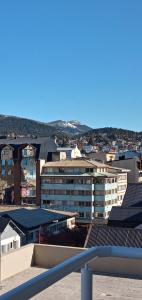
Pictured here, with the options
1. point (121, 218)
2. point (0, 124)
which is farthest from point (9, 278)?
point (0, 124)

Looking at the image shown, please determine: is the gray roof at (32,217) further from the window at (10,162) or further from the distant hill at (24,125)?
the distant hill at (24,125)

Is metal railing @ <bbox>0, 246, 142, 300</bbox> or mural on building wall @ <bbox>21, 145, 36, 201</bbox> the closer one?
metal railing @ <bbox>0, 246, 142, 300</bbox>

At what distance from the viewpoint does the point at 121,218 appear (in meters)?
22.8

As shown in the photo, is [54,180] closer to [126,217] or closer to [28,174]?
[28,174]

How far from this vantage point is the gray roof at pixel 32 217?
32719mm

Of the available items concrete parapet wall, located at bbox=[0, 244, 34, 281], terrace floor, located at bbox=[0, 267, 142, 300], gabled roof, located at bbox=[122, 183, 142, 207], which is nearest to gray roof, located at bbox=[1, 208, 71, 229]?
gabled roof, located at bbox=[122, 183, 142, 207]

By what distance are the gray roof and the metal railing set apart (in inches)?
1187

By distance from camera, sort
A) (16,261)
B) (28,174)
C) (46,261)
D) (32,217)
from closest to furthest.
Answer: (16,261) < (46,261) < (32,217) < (28,174)

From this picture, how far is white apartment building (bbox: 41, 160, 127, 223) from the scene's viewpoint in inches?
1820

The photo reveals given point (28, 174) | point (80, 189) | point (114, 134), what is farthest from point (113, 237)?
point (114, 134)

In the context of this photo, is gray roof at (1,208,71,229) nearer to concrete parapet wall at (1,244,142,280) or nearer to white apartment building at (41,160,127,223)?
white apartment building at (41,160,127,223)

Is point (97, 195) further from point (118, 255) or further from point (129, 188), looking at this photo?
point (118, 255)

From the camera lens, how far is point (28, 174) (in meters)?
51.4

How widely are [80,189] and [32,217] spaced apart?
12369mm
